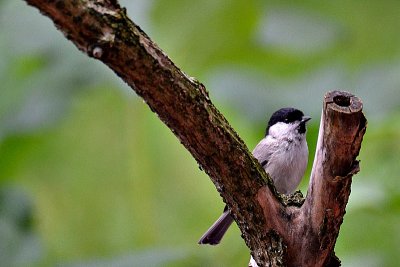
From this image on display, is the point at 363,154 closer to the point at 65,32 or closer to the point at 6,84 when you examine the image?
the point at 6,84

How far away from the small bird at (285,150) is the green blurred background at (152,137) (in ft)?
1.41

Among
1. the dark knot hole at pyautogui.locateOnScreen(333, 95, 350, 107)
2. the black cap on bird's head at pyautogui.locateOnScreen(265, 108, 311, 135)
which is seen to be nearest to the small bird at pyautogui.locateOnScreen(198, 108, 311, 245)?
the black cap on bird's head at pyautogui.locateOnScreen(265, 108, 311, 135)

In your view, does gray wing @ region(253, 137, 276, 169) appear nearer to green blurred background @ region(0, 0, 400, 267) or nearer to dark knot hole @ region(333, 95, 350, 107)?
green blurred background @ region(0, 0, 400, 267)

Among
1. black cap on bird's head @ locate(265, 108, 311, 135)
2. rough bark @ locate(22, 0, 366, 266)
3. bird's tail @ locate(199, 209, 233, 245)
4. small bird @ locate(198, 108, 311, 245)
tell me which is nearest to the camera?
rough bark @ locate(22, 0, 366, 266)

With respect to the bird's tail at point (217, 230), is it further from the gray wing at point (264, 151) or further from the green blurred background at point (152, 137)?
the green blurred background at point (152, 137)

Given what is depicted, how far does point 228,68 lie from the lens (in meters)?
5.42

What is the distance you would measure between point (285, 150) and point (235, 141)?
1.72 m

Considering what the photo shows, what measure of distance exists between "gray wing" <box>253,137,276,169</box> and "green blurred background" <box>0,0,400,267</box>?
47 centimetres

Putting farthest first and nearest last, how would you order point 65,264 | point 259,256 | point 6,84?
1. point 6,84
2. point 65,264
3. point 259,256

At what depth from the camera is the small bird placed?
4.22 metres

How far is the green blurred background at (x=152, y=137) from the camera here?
4824 mm

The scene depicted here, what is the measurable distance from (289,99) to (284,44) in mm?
430

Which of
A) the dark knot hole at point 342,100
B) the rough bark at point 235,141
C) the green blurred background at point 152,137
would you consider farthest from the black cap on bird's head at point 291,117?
the dark knot hole at point 342,100

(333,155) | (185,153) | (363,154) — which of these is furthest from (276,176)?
(333,155)
